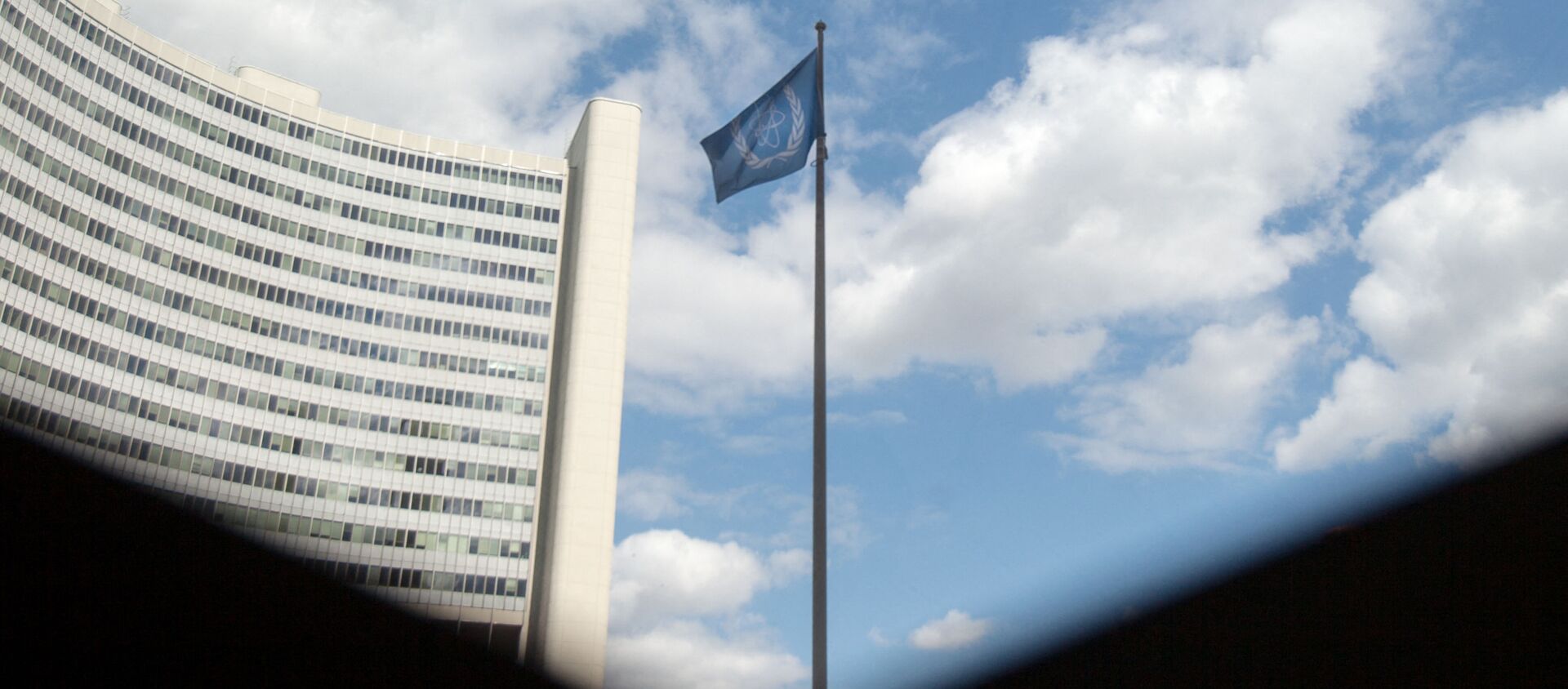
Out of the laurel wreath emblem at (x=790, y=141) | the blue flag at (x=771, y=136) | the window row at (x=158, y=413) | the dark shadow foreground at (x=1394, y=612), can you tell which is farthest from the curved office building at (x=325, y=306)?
the dark shadow foreground at (x=1394, y=612)

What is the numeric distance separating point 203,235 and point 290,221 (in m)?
9.91

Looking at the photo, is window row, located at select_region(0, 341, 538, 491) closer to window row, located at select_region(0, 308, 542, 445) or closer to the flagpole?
window row, located at select_region(0, 308, 542, 445)

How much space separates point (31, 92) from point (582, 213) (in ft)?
187

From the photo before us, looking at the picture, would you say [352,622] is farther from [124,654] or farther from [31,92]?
[31,92]

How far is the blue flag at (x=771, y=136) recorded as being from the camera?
2244cm

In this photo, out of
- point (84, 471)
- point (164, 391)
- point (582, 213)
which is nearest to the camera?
point (84, 471)

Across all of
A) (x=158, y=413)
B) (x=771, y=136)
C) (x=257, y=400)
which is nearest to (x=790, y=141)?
(x=771, y=136)

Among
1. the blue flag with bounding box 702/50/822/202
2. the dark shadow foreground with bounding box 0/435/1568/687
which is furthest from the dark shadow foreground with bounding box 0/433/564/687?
the blue flag with bounding box 702/50/822/202

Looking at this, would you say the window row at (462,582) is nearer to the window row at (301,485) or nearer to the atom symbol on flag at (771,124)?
the window row at (301,485)

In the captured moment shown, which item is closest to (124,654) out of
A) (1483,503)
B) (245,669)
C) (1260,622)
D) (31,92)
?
(245,669)

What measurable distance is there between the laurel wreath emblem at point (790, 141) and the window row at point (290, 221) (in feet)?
372

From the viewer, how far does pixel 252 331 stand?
123875 mm

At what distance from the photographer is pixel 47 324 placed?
351 ft

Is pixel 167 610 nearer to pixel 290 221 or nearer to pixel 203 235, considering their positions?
pixel 203 235
